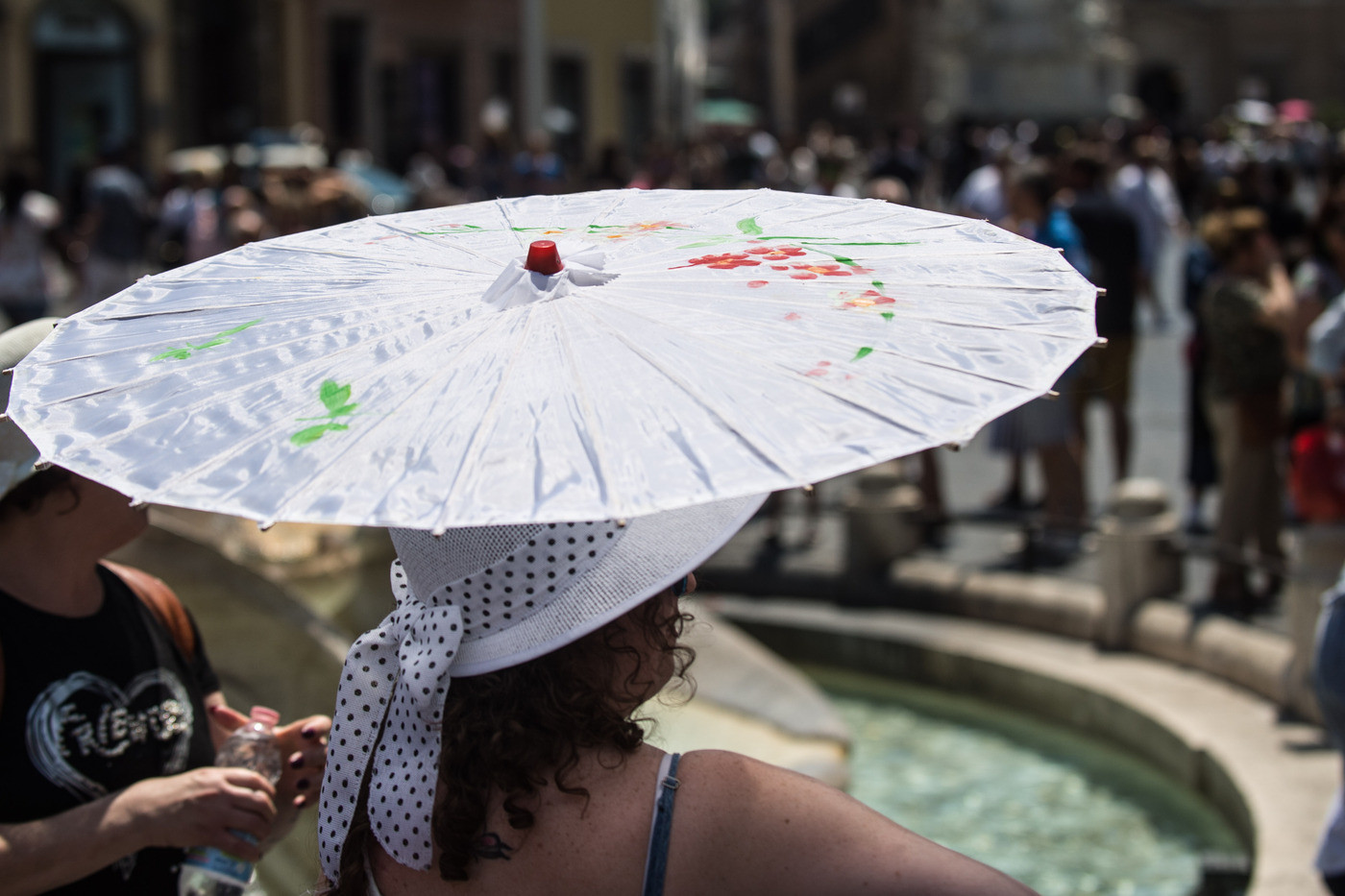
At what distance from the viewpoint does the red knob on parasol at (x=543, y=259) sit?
72.5 inches

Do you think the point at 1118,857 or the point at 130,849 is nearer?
the point at 130,849

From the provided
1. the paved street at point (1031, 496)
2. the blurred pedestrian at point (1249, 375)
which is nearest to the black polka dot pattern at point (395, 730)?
the paved street at point (1031, 496)

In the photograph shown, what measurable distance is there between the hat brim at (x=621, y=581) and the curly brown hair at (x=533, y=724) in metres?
0.03

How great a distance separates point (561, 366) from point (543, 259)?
7.4 inches

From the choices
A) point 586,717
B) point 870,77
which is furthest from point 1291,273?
point 870,77

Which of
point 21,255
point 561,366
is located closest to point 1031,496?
point 21,255

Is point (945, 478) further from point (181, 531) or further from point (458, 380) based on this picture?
point (458, 380)

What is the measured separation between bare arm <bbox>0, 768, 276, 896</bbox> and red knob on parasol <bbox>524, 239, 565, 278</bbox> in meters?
0.95

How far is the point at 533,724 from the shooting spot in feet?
5.57

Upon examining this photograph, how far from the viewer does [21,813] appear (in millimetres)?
2281

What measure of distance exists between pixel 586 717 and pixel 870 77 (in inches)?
2281

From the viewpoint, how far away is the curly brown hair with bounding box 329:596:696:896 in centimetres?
168

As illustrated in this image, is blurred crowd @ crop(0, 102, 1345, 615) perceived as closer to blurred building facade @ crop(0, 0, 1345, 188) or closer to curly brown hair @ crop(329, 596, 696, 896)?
curly brown hair @ crop(329, 596, 696, 896)

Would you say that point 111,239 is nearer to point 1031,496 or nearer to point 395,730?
point 1031,496
